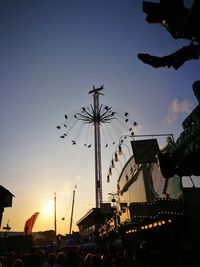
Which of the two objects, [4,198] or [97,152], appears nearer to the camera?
[4,198]

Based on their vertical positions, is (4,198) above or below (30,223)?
above

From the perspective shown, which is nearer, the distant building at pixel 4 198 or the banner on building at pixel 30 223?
the distant building at pixel 4 198

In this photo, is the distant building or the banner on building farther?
the banner on building

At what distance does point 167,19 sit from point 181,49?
2.41 feet

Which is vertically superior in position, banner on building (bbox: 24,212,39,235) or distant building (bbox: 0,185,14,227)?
distant building (bbox: 0,185,14,227)

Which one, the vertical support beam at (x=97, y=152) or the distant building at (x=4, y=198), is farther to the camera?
the vertical support beam at (x=97, y=152)

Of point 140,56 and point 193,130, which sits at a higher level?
point 140,56

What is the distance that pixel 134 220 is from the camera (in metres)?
19.0

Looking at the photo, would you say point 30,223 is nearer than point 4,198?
No

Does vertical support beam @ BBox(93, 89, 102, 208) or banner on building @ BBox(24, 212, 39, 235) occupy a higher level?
vertical support beam @ BBox(93, 89, 102, 208)

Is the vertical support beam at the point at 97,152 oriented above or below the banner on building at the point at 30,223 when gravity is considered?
above

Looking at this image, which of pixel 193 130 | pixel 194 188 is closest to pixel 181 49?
pixel 193 130

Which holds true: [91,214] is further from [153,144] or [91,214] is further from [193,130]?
[193,130]

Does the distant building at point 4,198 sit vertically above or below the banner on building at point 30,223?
above
